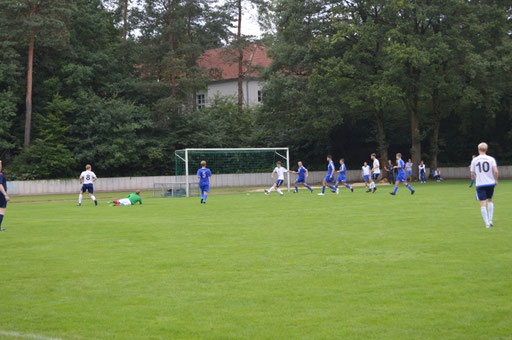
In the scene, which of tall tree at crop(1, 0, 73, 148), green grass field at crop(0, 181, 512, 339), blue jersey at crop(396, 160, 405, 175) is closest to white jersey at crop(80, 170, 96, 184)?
green grass field at crop(0, 181, 512, 339)

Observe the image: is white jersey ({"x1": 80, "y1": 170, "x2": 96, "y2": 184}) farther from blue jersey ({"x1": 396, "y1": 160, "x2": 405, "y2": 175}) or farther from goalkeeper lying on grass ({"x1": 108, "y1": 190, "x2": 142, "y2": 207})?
blue jersey ({"x1": 396, "y1": 160, "x2": 405, "y2": 175})

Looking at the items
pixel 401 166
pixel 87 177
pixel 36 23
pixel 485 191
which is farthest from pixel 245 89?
pixel 485 191

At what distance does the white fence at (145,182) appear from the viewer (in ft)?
138

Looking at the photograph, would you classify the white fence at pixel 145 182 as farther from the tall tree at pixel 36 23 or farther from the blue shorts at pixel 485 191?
the blue shorts at pixel 485 191

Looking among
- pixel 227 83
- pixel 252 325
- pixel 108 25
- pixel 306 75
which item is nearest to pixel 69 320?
pixel 252 325

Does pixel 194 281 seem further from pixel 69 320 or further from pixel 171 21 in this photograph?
pixel 171 21

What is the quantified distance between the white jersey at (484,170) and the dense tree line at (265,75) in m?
26.7

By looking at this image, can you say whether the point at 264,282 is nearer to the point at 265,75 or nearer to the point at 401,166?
the point at 401,166

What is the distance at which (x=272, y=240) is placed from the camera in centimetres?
1157

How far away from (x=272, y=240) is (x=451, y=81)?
111 ft

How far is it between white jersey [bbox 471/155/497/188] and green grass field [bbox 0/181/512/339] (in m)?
1.08

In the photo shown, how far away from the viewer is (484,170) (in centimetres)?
1264

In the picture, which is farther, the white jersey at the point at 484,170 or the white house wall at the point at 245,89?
the white house wall at the point at 245,89

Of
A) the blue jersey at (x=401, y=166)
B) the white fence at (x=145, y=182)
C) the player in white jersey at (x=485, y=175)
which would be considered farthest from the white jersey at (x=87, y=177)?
the player in white jersey at (x=485, y=175)
